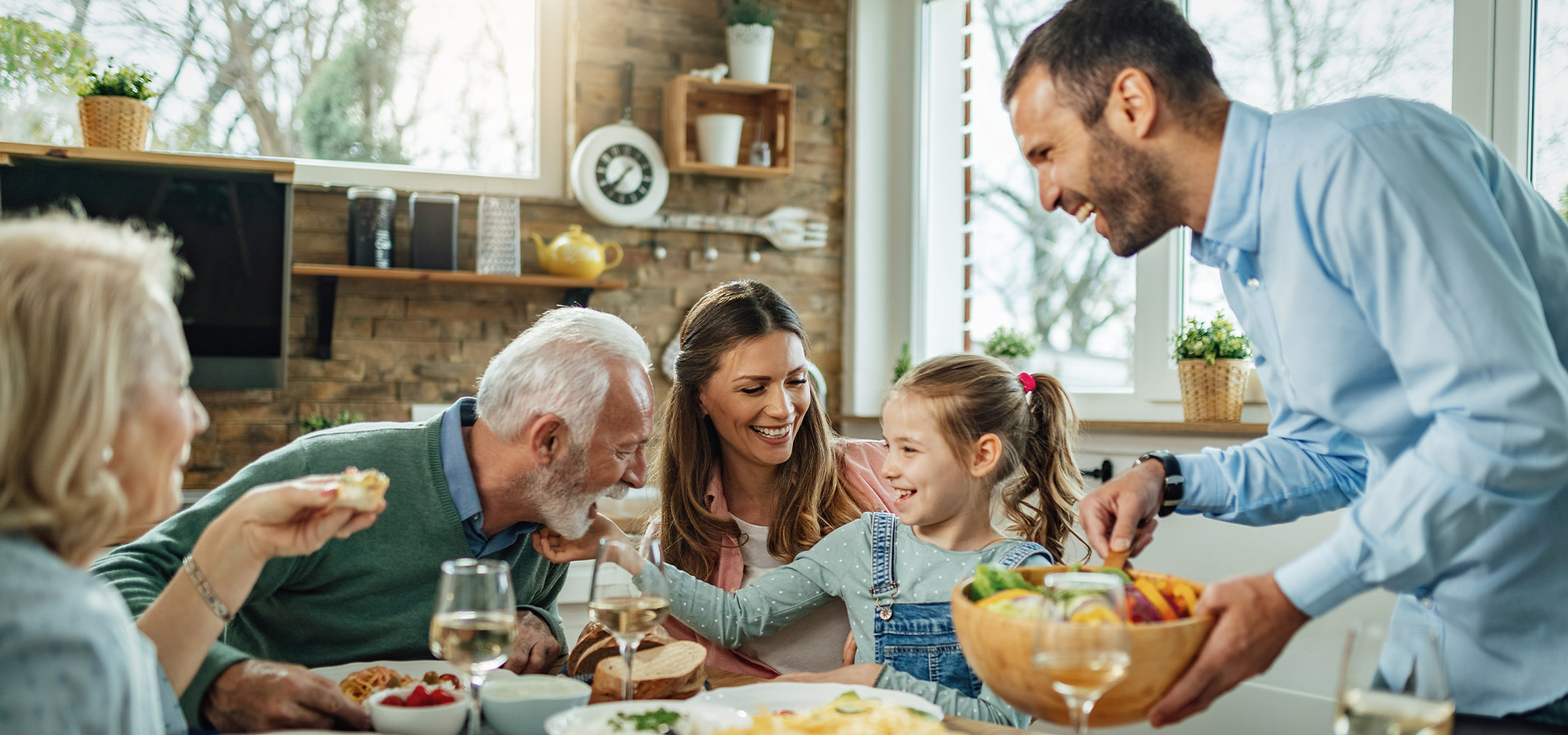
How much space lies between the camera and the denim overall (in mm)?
1728

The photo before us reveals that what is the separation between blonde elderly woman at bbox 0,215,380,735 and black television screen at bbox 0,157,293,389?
2.87m

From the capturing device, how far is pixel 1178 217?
141 cm

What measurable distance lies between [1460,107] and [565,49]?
2.95 meters

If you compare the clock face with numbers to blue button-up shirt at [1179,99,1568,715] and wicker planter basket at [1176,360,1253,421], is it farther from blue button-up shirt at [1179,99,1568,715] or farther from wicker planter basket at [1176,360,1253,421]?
blue button-up shirt at [1179,99,1568,715]

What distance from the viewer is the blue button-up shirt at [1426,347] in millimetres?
1069

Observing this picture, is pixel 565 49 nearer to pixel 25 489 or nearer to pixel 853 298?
pixel 853 298

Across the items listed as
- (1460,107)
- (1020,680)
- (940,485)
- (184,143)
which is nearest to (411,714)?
(1020,680)

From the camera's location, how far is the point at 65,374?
871mm

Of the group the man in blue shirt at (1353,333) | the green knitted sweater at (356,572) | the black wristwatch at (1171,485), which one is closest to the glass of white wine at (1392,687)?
the man in blue shirt at (1353,333)

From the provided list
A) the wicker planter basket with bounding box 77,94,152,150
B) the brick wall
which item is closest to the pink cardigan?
the brick wall

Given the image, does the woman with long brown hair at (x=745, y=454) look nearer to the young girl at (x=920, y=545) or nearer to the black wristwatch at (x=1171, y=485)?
the young girl at (x=920, y=545)

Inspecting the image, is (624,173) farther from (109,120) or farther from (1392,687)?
(1392,687)

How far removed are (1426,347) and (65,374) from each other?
3.87 ft

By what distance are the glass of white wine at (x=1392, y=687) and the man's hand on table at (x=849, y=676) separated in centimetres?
69
